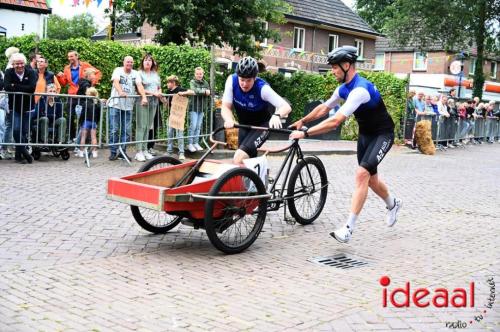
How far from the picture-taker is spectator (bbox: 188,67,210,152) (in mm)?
13805

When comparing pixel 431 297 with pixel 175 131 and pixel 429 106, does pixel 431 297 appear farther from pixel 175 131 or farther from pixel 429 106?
pixel 429 106

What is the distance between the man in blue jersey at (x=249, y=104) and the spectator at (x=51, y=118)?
600 cm

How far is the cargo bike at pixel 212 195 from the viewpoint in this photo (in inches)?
231

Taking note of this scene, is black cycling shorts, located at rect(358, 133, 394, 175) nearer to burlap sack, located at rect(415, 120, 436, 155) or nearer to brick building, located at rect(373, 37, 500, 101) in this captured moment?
burlap sack, located at rect(415, 120, 436, 155)

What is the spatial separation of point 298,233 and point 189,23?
13235 millimetres

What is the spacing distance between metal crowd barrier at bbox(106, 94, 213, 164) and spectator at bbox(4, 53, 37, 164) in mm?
1443

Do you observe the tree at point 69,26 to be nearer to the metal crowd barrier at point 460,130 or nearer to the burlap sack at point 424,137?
the metal crowd barrier at point 460,130

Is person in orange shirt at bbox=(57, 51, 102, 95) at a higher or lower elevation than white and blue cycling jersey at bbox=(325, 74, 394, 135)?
higher

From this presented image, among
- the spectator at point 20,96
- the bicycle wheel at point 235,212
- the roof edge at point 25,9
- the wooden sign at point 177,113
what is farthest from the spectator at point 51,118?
the roof edge at point 25,9

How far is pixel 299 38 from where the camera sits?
145ft

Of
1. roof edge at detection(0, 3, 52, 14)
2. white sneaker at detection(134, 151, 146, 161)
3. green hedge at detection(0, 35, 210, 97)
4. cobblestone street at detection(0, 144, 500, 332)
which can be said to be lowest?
cobblestone street at detection(0, 144, 500, 332)

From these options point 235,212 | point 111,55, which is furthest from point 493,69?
point 235,212

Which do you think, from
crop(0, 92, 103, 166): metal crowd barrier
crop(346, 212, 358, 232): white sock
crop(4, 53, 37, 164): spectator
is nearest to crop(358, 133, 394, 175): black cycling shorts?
crop(346, 212, 358, 232): white sock

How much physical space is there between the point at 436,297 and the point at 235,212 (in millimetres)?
2054
